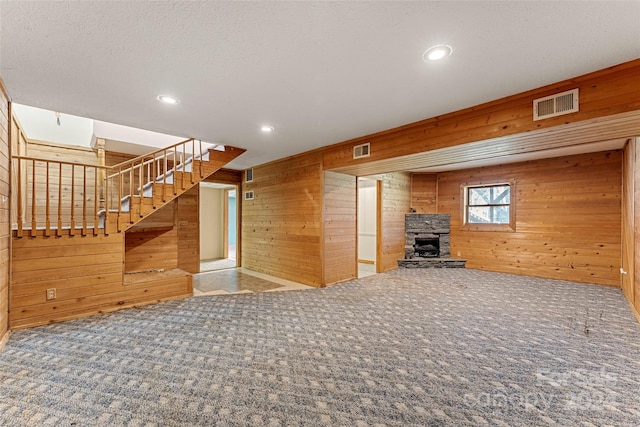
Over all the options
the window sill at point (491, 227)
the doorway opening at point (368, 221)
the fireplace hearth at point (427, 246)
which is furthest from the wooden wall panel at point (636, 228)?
the doorway opening at point (368, 221)

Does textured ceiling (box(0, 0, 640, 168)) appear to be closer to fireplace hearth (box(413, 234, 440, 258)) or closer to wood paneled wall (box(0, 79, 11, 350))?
wood paneled wall (box(0, 79, 11, 350))

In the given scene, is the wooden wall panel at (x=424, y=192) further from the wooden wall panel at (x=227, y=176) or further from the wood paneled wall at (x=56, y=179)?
the wood paneled wall at (x=56, y=179)

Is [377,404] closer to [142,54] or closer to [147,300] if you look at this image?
[142,54]

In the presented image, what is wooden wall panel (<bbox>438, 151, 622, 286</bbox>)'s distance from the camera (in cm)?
496

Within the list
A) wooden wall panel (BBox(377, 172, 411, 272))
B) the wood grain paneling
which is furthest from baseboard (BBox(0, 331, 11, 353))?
wooden wall panel (BBox(377, 172, 411, 272))

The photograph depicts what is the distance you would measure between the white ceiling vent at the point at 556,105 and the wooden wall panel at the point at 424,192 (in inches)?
179

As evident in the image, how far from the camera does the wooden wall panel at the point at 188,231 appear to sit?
19.3 feet

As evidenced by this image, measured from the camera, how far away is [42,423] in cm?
165

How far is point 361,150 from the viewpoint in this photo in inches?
167

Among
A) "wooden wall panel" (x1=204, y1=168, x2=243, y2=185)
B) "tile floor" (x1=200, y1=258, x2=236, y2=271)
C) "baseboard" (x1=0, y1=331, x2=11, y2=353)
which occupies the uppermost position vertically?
"wooden wall panel" (x1=204, y1=168, x2=243, y2=185)

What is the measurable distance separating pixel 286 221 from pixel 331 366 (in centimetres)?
360

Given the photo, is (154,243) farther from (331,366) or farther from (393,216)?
(393,216)

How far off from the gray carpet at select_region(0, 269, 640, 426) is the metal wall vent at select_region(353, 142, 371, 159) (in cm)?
219

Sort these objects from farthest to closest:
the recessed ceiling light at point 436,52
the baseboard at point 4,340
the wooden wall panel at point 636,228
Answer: the wooden wall panel at point 636,228 → the baseboard at point 4,340 → the recessed ceiling light at point 436,52
